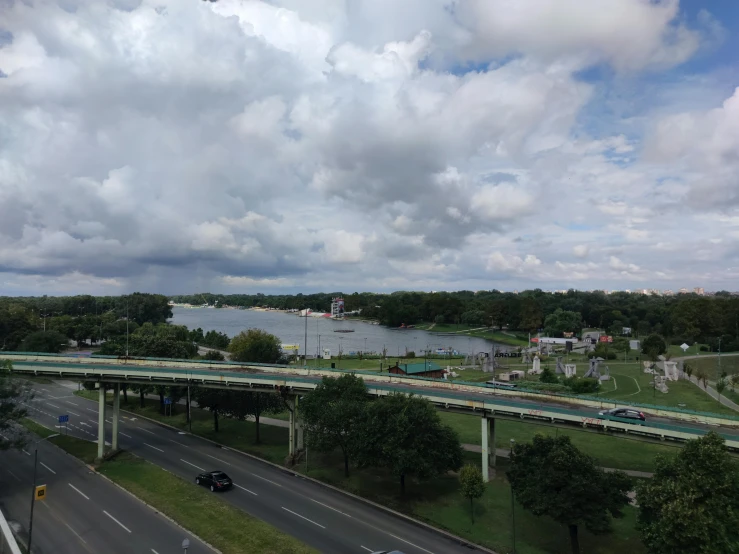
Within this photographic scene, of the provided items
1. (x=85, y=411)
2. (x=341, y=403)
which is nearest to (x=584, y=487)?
(x=341, y=403)

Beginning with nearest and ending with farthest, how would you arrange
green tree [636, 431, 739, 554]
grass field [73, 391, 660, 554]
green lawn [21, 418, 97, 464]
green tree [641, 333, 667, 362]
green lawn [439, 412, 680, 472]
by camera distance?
green tree [636, 431, 739, 554], grass field [73, 391, 660, 554], green lawn [439, 412, 680, 472], green lawn [21, 418, 97, 464], green tree [641, 333, 667, 362]

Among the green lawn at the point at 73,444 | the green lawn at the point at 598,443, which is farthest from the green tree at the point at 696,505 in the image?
the green lawn at the point at 73,444

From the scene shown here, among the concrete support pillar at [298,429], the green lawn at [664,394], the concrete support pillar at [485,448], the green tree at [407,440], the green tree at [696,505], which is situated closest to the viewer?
the green tree at [696,505]

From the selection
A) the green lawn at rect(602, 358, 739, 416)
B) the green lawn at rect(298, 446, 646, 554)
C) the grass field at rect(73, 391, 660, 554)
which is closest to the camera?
the green lawn at rect(298, 446, 646, 554)

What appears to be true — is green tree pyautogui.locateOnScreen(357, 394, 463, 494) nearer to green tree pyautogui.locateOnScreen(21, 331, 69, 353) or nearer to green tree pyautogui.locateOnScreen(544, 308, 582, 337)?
green tree pyautogui.locateOnScreen(21, 331, 69, 353)

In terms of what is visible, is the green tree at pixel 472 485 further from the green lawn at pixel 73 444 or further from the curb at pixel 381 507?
the green lawn at pixel 73 444

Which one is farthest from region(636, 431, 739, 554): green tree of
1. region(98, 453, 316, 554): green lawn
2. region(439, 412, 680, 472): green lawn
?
region(98, 453, 316, 554): green lawn
